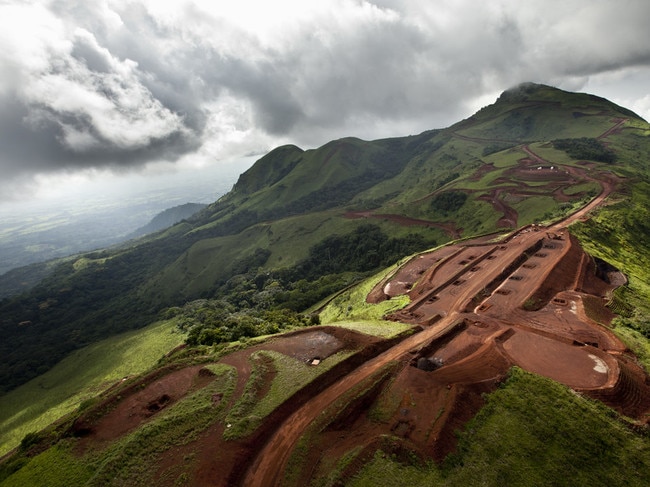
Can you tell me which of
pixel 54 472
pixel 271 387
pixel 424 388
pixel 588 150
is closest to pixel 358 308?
pixel 271 387

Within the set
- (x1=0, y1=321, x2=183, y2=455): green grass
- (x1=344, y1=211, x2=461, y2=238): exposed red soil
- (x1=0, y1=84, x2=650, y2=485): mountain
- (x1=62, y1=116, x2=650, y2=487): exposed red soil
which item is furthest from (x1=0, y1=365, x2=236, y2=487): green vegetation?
(x1=344, y1=211, x2=461, y2=238): exposed red soil

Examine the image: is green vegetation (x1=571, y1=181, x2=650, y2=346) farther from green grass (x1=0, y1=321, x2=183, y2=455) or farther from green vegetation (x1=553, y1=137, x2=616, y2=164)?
green grass (x1=0, y1=321, x2=183, y2=455)

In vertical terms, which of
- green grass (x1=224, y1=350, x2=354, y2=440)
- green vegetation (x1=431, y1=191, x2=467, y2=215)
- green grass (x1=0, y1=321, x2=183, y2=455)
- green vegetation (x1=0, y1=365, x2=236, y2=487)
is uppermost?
green vegetation (x1=431, y1=191, x2=467, y2=215)

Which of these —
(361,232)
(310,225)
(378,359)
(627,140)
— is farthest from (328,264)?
(627,140)

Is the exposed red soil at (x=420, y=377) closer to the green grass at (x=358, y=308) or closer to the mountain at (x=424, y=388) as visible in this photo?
the mountain at (x=424, y=388)

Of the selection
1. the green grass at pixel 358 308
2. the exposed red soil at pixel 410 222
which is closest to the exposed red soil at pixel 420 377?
the green grass at pixel 358 308
